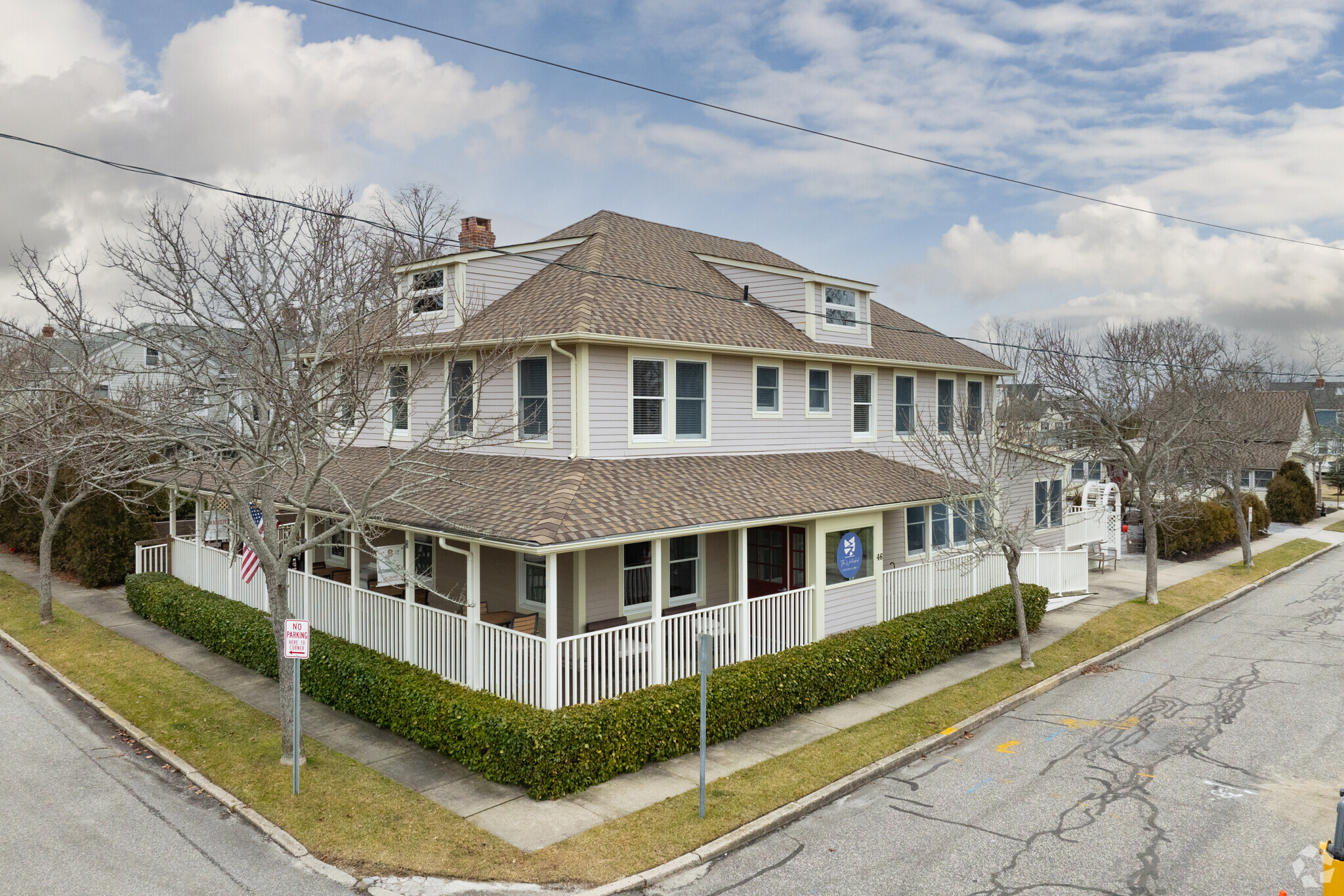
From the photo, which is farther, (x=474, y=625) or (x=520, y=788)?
(x=474, y=625)

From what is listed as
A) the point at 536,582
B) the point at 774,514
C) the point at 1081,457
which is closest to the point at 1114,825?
the point at 774,514

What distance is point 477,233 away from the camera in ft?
65.2

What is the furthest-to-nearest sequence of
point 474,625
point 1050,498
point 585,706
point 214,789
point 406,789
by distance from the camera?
point 1050,498
point 474,625
point 585,706
point 214,789
point 406,789

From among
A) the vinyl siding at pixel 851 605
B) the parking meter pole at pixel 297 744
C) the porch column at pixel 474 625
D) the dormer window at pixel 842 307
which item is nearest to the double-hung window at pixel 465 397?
the porch column at pixel 474 625

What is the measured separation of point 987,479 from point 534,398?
8.98 meters

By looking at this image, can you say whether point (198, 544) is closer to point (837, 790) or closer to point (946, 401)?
point (837, 790)

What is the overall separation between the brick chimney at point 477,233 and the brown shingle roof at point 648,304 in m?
1.85

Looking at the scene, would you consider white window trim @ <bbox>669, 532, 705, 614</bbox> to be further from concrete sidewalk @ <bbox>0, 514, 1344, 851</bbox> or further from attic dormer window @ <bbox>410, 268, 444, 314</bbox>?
attic dormer window @ <bbox>410, 268, 444, 314</bbox>

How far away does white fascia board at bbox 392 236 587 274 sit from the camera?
16656 mm

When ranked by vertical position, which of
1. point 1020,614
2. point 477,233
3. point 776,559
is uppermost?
point 477,233

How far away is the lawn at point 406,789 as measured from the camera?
8859mm

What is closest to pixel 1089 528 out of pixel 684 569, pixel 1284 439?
pixel 684 569

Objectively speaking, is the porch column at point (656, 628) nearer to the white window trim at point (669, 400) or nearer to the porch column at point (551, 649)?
the porch column at point (551, 649)

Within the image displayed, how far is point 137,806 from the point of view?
33.6 feet
